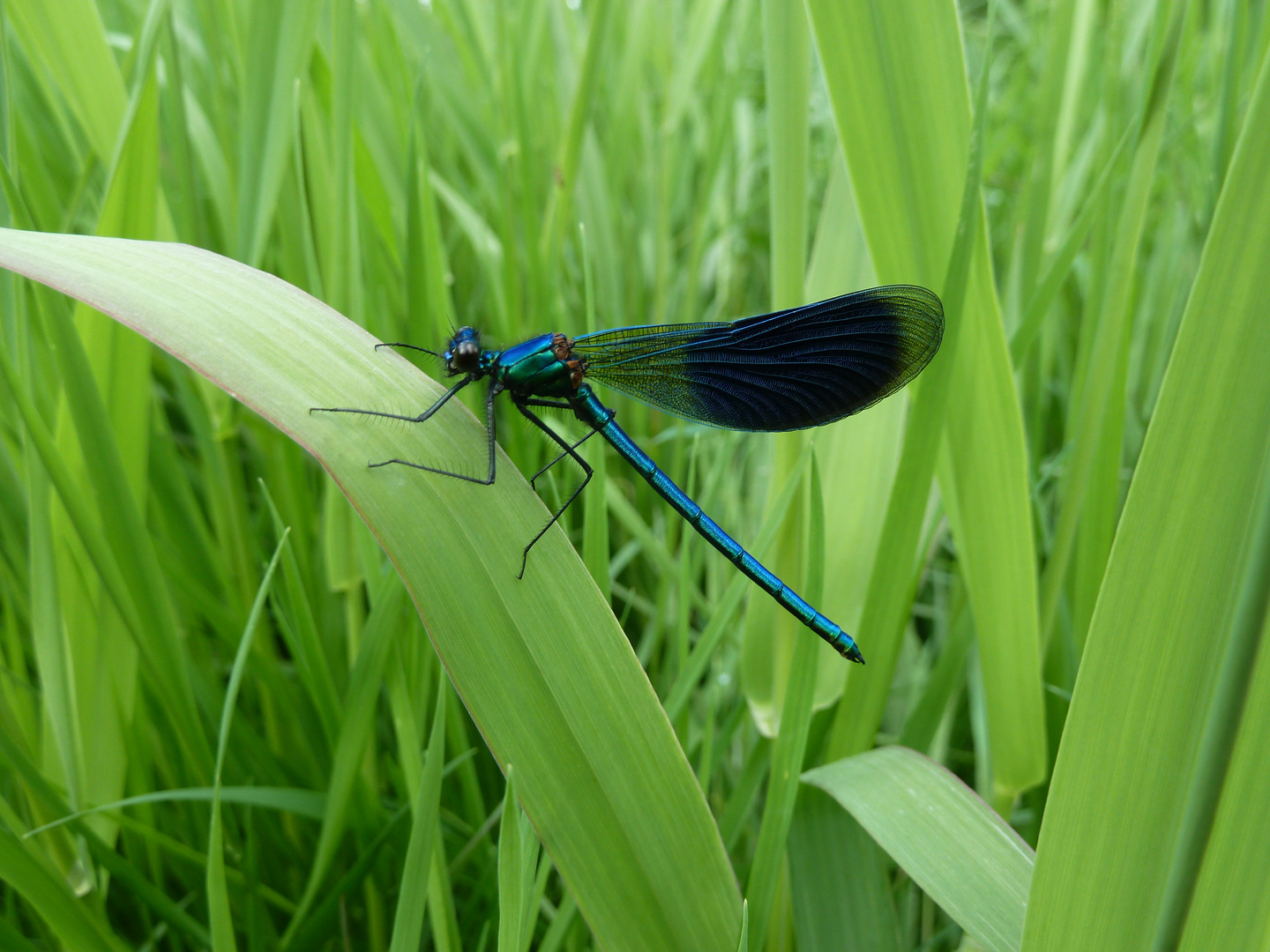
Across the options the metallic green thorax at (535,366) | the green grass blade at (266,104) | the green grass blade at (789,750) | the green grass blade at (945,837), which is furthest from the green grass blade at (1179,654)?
the green grass blade at (266,104)

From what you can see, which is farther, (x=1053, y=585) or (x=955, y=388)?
(x=1053, y=585)

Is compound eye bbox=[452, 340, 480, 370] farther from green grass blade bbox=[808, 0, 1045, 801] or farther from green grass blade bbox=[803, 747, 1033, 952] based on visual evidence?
green grass blade bbox=[803, 747, 1033, 952]

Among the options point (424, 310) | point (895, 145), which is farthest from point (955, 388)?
point (424, 310)

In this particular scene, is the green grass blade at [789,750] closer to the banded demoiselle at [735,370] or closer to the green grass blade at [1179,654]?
the banded demoiselle at [735,370]

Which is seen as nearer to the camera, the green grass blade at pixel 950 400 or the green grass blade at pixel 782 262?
the green grass blade at pixel 950 400

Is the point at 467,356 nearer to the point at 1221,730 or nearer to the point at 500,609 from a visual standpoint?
the point at 500,609

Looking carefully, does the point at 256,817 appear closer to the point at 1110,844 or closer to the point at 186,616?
the point at 186,616
